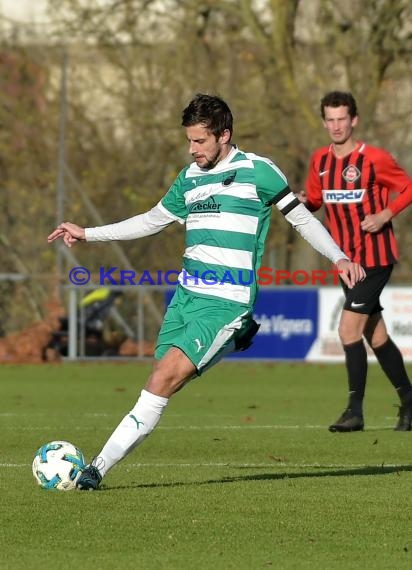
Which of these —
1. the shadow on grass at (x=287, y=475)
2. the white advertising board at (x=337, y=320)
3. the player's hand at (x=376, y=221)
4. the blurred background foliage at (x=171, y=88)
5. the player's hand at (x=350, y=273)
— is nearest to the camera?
the player's hand at (x=350, y=273)

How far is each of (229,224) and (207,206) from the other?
154 mm

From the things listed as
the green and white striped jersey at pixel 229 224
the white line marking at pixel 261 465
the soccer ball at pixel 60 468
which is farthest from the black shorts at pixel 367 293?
the soccer ball at pixel 60 468

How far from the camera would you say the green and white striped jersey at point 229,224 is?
7348 millimetres

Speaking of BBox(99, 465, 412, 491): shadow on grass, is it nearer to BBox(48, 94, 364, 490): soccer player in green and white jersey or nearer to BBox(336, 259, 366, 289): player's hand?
BBox(48, 94, 364, 490): soccer player in green and white jersey

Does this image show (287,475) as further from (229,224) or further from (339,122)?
(339,122)

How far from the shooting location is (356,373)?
10859 mm

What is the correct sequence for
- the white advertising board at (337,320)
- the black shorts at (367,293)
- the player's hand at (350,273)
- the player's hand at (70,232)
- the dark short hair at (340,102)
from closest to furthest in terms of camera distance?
the player's hand at (350,273)
the player's hand at (70,232)
the dark short hair at (340,102)
the black shorts at (367,293)
the white advertising board at (337,320)

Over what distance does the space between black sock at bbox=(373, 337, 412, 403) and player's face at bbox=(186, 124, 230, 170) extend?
A: 12.8 feet

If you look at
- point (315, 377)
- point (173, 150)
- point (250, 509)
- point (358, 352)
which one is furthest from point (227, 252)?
point (173, 150)

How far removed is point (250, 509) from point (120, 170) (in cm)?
1826

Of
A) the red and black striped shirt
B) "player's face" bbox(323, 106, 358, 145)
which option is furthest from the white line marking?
"player's face" bbox(323, 106, 358, 145)

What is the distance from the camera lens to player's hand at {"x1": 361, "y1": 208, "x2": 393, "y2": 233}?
406 inches

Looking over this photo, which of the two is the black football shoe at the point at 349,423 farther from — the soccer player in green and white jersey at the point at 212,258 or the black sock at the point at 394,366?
the soccer player in green and white jersey at the point at 212,258

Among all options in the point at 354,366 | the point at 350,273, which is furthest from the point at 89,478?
the point at 354,366
